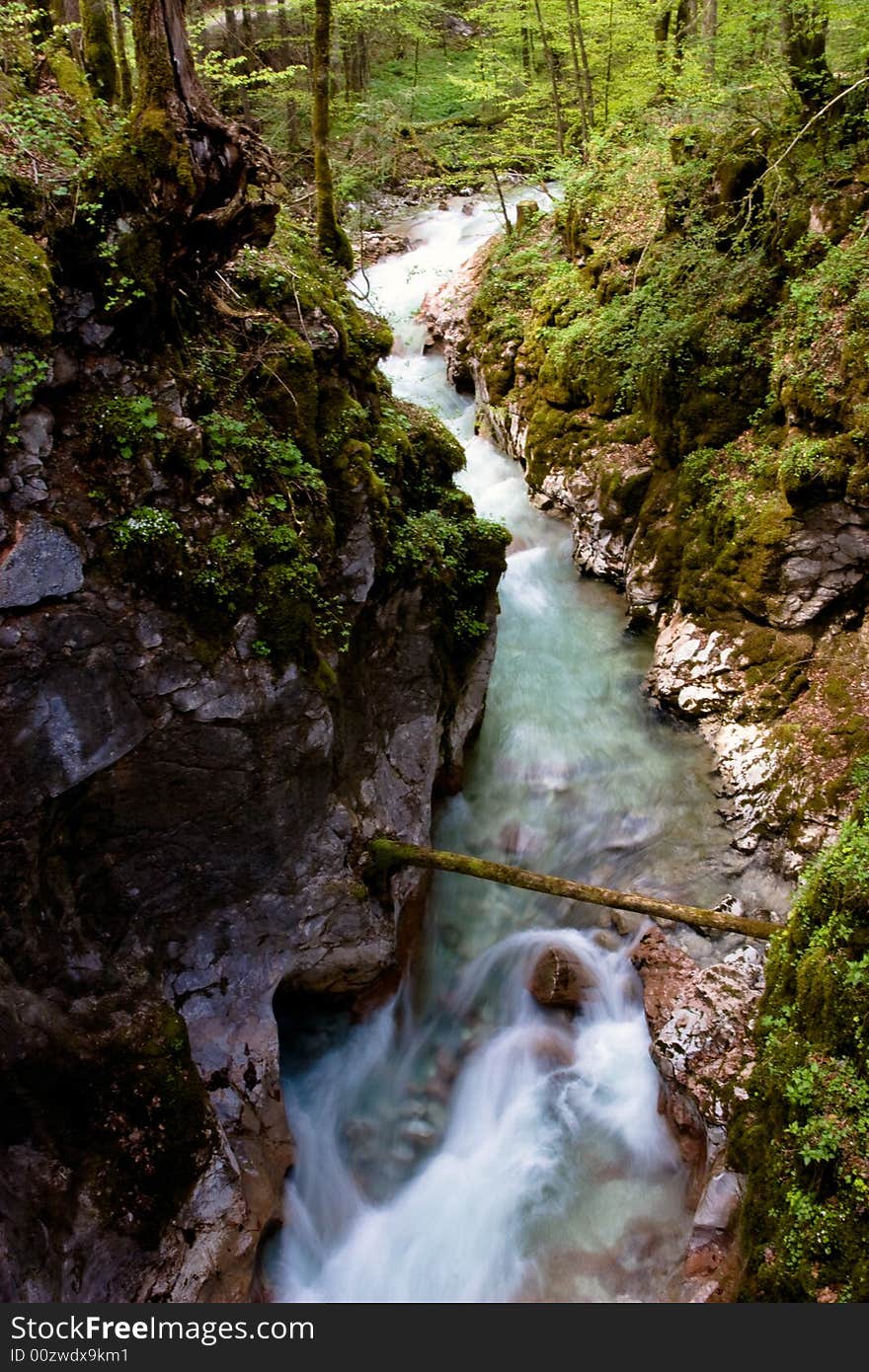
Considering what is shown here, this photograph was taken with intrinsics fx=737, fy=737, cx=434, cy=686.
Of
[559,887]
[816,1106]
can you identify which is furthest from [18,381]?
[816,1106]

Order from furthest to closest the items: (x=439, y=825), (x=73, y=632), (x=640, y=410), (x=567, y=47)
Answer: (x=567, y=47) → (x=640, y=410) → (x=439, y=825) → (x=73, y=632)

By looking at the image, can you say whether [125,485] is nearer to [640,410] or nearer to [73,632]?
[73,632]

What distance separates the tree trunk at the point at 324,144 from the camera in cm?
778

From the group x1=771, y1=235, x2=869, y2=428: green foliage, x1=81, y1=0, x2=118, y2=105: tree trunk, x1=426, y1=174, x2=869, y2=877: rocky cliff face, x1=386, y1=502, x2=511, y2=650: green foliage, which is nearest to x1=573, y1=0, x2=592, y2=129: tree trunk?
x1=426, y1=174, x2=869, y2=877: rocky cliff face

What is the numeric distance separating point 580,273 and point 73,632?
Answer: 39.5 ft

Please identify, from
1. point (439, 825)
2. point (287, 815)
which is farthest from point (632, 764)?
point (287, 815)

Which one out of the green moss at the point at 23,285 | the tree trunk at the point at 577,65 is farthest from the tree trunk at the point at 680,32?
the green moss at the point at 23,285

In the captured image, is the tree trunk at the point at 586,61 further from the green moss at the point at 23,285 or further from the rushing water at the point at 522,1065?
the green moss at the point at 23,285

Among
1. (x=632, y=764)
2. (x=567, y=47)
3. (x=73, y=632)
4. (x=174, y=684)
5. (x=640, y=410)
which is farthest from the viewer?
(x=567, y=47)

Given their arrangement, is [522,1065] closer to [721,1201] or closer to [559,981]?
[559,981]

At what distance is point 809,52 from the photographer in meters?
9.02

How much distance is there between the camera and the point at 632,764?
31.1ft

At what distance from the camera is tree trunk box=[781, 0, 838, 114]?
8.71 metres

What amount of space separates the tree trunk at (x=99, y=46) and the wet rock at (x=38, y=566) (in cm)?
657
